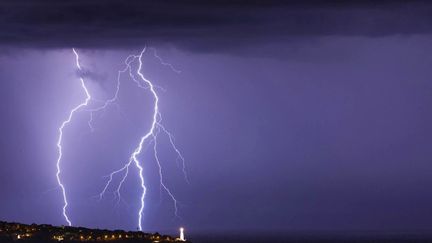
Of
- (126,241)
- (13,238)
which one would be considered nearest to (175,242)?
(126,241)

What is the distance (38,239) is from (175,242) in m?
15.2

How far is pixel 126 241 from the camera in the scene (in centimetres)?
14488

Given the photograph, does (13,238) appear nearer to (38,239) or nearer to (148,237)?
(38,239)

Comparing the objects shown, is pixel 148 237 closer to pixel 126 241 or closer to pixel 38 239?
pixel 126 241

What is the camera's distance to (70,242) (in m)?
143

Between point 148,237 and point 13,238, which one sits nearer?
point 13,238

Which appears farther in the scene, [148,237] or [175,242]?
[148,237]

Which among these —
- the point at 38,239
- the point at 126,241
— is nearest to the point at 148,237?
the point at 126,241

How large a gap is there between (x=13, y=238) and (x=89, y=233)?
15932 millimetres

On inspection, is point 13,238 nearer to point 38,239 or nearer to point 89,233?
point 38,239

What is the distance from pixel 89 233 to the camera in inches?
6014

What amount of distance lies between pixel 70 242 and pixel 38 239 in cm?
386

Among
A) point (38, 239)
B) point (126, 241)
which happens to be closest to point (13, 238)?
point (38, 239)

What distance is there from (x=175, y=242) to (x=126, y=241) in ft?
23.9
